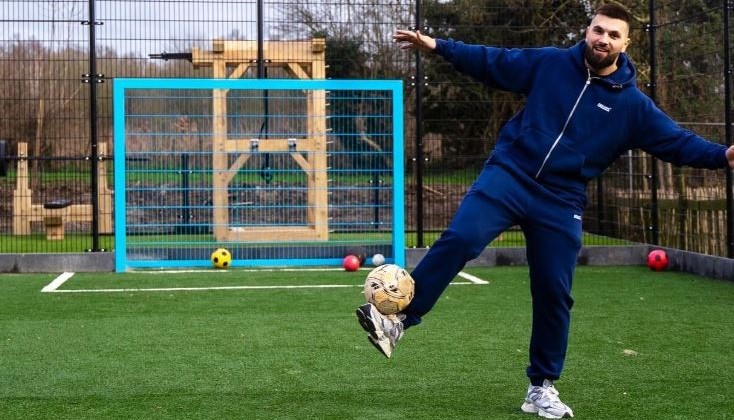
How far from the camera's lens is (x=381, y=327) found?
213 inches

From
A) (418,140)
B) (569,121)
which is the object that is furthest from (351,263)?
(569,121)

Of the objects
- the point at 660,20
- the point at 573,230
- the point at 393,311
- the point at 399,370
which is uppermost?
the point at 660,20

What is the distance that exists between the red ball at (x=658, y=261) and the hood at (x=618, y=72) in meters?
7.35

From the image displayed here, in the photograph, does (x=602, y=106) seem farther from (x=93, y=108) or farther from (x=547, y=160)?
(x=93, y=108)

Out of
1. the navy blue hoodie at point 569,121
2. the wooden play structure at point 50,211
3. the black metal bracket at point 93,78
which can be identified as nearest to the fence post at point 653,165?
the black metal bracket at point 93,78

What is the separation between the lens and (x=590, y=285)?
11.2 m

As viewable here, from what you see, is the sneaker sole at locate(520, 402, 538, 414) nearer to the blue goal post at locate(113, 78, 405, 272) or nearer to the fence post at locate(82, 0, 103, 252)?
the blue goal post at locate(113, 78, 405, 272)

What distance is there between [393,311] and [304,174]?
27.5 feet

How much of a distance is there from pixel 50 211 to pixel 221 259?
14.7ft

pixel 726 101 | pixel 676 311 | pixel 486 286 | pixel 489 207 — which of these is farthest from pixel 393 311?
pixel 726 101

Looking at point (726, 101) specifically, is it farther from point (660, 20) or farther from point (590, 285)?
point (660, 20)

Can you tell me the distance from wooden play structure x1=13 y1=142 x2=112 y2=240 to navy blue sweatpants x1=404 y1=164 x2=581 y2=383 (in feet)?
33.7

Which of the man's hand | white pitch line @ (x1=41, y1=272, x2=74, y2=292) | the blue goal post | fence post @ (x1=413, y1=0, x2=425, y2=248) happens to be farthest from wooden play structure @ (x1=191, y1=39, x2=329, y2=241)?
the man's hand

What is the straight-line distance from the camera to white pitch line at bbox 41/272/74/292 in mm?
10955
